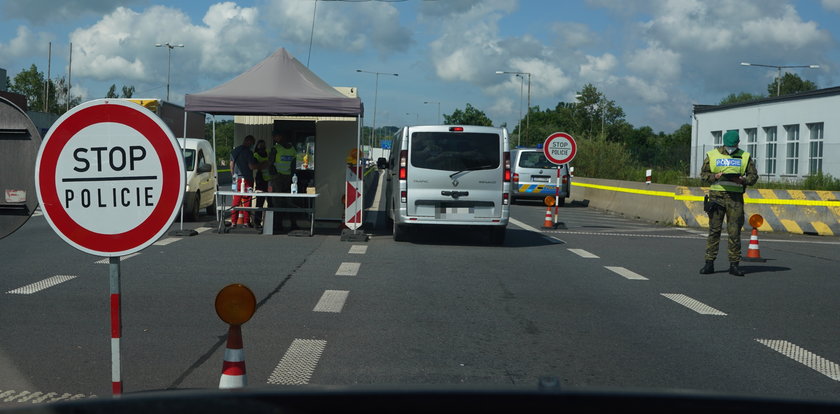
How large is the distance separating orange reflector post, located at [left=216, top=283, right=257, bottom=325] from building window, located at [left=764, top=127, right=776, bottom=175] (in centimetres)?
4270

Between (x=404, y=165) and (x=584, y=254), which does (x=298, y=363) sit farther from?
(x=404, y=165)

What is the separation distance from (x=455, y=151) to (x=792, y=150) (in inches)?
1226

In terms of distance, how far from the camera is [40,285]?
31.9 feet

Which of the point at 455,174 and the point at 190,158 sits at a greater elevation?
the point at 190,158

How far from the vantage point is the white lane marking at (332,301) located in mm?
8656

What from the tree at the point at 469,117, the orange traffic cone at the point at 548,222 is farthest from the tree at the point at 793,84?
the orange traffic cone at the point at 548,222

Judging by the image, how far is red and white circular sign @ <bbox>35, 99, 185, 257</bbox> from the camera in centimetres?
448

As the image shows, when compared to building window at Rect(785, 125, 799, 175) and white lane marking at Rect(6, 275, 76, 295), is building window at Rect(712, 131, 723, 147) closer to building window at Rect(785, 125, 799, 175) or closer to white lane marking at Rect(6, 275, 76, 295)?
building window at Rect(785, 125, 799, 175)

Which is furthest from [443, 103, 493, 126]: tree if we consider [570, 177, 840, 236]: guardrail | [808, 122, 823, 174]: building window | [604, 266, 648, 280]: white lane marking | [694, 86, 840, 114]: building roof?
[604, 266, 648, 280]: white lane marking

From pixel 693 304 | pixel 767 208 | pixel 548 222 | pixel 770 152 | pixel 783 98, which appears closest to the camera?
pixel 693 304

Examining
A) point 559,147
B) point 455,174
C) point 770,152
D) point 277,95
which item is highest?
point 277,95

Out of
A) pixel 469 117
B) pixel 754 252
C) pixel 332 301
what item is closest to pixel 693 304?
pixel 332 301

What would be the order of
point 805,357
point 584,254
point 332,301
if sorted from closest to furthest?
point 805,357, point 332,301, point 584,254

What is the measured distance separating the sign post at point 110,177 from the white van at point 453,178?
11.0 meters
